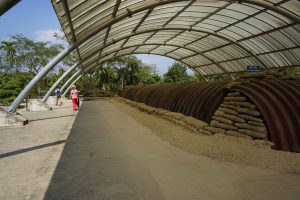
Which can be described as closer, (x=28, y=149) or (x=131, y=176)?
(x=131, y=176)

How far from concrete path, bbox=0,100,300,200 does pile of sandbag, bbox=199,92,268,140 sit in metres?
1.58

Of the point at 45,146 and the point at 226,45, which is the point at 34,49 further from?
the point at 45,146

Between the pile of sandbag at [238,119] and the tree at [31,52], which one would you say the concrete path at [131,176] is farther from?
the tree at [31,52]

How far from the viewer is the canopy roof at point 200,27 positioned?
56.1ft

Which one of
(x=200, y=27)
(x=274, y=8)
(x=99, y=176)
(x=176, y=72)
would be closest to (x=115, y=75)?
(x=176, y=72)

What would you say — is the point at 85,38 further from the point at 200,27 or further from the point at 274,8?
the point at 200,27

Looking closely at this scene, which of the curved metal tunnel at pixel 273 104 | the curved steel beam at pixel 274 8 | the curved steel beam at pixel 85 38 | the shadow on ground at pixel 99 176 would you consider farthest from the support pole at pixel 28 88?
Result: the curved steel beam at pixel 274 8

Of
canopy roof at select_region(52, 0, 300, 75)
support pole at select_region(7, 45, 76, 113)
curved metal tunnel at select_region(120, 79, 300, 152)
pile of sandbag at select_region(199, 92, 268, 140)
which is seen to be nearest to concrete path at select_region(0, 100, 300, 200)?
pile of sandbag at select_region(199, 92, 268, 140)

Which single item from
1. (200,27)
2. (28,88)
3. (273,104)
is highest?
(200,27)

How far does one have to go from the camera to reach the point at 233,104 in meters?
8.25

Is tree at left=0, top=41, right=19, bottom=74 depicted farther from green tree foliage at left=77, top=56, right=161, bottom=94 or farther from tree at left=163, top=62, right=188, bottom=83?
tree at left=163, top=62, right=188, bottom=83

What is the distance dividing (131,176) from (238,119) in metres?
3.59

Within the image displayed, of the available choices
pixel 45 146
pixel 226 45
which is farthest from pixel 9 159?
pixel 226 45

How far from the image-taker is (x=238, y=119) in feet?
25.4
